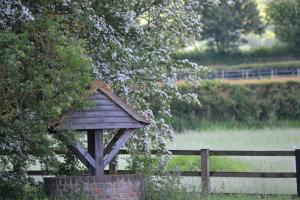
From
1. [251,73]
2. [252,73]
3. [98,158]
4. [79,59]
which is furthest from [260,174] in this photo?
[251,73]

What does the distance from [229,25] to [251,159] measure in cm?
5726

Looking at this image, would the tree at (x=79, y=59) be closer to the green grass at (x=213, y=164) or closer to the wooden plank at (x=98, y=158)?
the wooden plank at (x=98, y=158)

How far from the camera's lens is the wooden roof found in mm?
15344

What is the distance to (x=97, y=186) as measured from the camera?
1534 centimetres

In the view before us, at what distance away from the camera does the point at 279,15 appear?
84.5m

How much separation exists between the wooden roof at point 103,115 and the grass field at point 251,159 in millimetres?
2846

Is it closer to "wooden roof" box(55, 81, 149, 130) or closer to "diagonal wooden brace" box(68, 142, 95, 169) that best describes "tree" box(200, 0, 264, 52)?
"wooden roof" box(55, 81, 149, 130)

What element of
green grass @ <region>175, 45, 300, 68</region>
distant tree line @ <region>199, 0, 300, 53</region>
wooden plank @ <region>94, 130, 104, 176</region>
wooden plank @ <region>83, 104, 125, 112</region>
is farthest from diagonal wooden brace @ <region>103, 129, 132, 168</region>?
distant tree line @ <region>199, 0, 300, 53</region>

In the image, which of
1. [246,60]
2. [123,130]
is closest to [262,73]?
[246,60]

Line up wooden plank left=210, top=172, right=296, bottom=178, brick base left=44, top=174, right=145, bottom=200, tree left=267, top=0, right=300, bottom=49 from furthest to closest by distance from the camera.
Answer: tree left=267, top=0, right=300, bottom=49, wooden plank left=210, top=172, right=296, bottom=178, brick base left=44, top=174, right=145, bottom=200

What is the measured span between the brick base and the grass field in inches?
96.4

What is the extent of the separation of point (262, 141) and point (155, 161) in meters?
15.0

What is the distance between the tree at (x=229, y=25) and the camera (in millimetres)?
80812

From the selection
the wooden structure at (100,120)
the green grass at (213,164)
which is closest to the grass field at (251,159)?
the green grass at (213,164)
